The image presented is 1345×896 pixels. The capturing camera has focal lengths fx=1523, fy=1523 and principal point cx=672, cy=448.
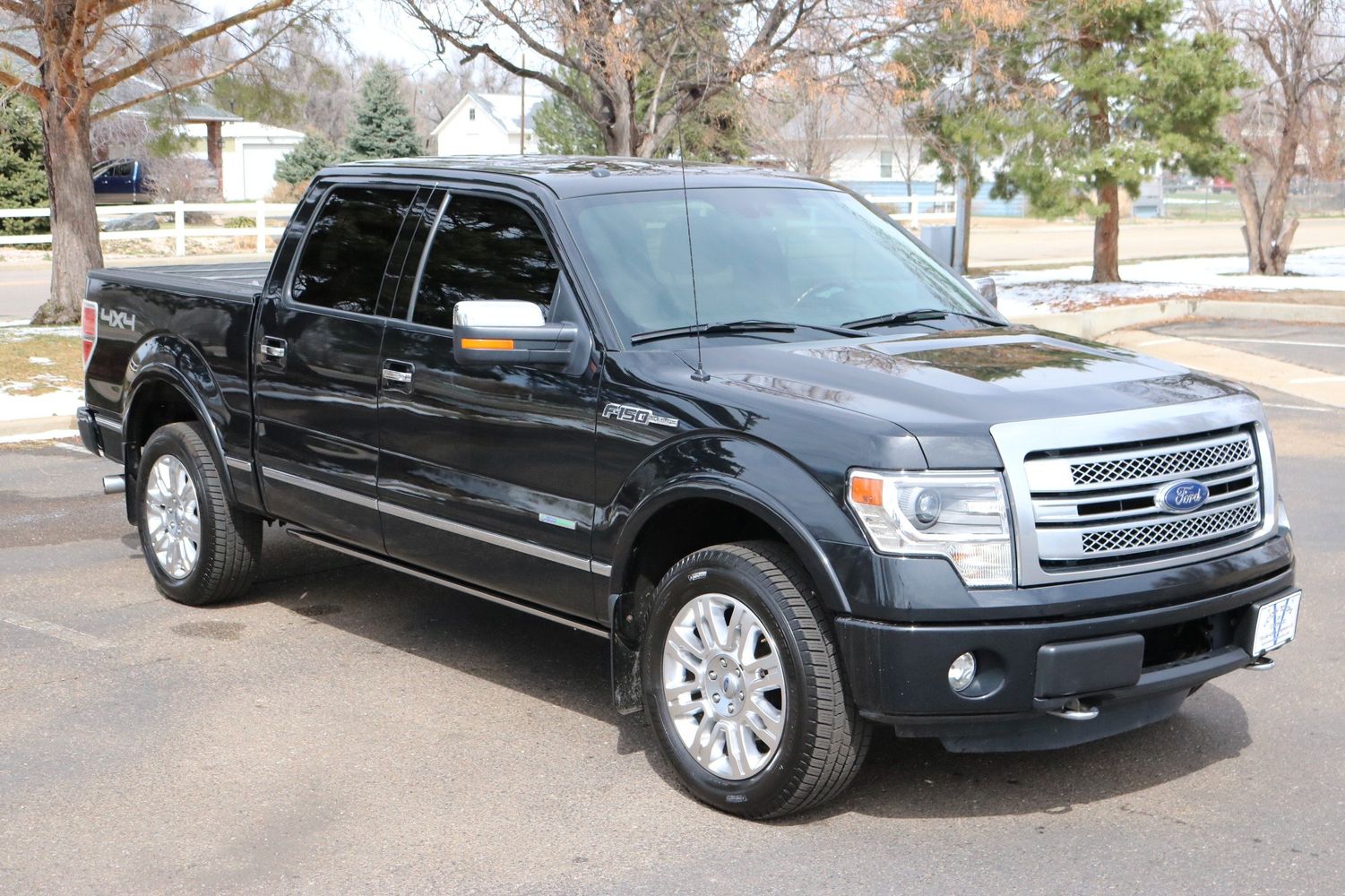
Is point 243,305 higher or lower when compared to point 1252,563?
higher

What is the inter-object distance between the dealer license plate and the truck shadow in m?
0.56

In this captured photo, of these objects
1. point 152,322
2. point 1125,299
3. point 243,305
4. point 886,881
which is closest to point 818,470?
point 886,881

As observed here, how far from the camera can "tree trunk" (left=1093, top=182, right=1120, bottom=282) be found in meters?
22.7

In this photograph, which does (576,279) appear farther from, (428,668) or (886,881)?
(886,881)

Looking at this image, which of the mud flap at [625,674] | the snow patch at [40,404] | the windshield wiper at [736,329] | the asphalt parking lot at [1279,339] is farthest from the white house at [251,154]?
the mud flap at [625,674]

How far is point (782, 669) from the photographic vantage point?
434 cm

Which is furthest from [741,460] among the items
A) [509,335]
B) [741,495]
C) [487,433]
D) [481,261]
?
[481,261]

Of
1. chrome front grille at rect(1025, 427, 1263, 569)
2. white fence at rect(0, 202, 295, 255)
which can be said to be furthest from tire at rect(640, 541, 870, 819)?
white fence at rect(0, 202, 295, 255)

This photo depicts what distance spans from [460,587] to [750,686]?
5.20 ft

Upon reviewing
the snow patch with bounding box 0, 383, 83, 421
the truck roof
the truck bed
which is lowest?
the snow patch with bounding box 0, 383, 83, 421

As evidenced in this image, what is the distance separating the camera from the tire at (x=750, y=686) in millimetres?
4285

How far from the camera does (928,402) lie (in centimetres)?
432

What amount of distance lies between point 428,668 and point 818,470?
2.41m

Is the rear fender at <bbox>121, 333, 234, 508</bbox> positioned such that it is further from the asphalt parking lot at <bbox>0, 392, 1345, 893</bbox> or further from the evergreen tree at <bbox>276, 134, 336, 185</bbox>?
the evergreen tree at <bbox>276, 134, 336, 185</bbox>
